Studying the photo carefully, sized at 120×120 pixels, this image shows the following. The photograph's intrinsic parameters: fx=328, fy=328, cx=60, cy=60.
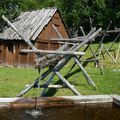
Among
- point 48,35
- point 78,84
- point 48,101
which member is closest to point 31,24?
point 48,35

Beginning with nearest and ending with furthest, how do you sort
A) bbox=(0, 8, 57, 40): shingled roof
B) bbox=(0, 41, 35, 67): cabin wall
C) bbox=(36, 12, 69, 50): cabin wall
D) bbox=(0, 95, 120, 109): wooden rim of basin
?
bbox=(0, 95, 120, 109): wooden rim of basin → bbox=(0, 8, 57, 40): shingled roof → bbox=(0, 41, 35, 67): cabin wall → bbox=(36, 12, 69, 50): cabin wall

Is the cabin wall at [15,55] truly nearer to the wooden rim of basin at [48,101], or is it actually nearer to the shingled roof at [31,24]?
the shingled roof at [31,24]

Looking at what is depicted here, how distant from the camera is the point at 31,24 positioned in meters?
28.6

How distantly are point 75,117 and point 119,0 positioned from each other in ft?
110

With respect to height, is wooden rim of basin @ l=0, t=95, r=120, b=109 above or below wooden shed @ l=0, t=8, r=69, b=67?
above

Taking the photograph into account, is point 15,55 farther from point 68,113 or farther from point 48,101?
point 68,113

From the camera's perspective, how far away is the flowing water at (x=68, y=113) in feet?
31.1

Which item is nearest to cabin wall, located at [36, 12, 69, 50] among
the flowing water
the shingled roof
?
the shingled roof

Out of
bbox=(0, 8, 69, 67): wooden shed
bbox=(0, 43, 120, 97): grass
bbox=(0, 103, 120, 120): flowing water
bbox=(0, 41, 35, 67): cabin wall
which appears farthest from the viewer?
bbox=(0, 41, 35, 67): cabin wall

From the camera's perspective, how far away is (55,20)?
97.5 ft

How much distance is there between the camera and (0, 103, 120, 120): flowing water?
948 centimetres

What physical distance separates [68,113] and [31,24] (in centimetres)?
1946

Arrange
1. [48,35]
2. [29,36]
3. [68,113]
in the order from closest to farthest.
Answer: [68,113], [29,36], [48,35]

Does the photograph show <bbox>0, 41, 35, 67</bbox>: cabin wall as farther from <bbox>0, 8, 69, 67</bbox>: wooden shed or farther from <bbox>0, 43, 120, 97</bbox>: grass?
<bbox>0, 43, 120, 97</bbox>: grass
